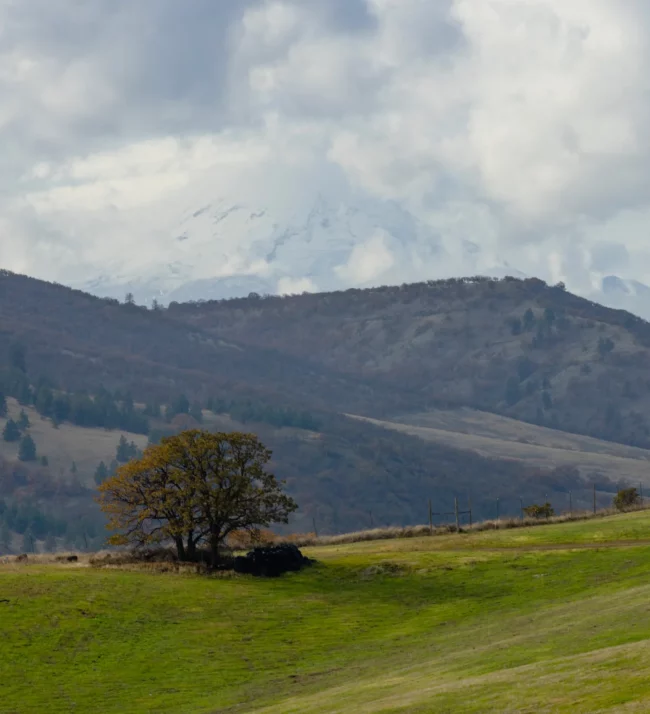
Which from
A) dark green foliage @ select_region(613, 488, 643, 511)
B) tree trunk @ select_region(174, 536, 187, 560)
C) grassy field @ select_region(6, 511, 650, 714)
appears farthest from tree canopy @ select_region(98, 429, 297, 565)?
dark green foliage @ select_region(613, 488, 643, 511)

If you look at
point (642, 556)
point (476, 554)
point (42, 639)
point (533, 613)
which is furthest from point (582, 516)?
point (42, 639)

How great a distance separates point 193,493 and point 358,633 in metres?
21.1

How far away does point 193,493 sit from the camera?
2729 inches

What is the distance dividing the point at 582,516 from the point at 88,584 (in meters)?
42.0

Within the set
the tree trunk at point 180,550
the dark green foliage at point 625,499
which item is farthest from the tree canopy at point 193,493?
the dark green foliage at point 625,499

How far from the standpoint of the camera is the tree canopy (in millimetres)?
69062

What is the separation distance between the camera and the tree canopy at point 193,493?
69.1 m

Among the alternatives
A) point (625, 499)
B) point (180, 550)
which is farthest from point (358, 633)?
point (625, 499)

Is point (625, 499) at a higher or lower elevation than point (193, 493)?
lower

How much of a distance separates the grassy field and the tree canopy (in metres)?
5.26

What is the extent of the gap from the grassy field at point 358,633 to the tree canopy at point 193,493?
17.2 feet

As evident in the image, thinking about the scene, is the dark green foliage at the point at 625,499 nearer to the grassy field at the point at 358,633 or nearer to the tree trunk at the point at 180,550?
the grassy field at the point at 358,633

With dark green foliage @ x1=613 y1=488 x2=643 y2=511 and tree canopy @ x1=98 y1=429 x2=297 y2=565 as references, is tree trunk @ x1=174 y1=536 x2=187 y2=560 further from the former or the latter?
dark green foliage @ x1=613 y1=488 x2=643 y2=511

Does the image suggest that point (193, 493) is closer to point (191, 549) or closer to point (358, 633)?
point (191, 549)
